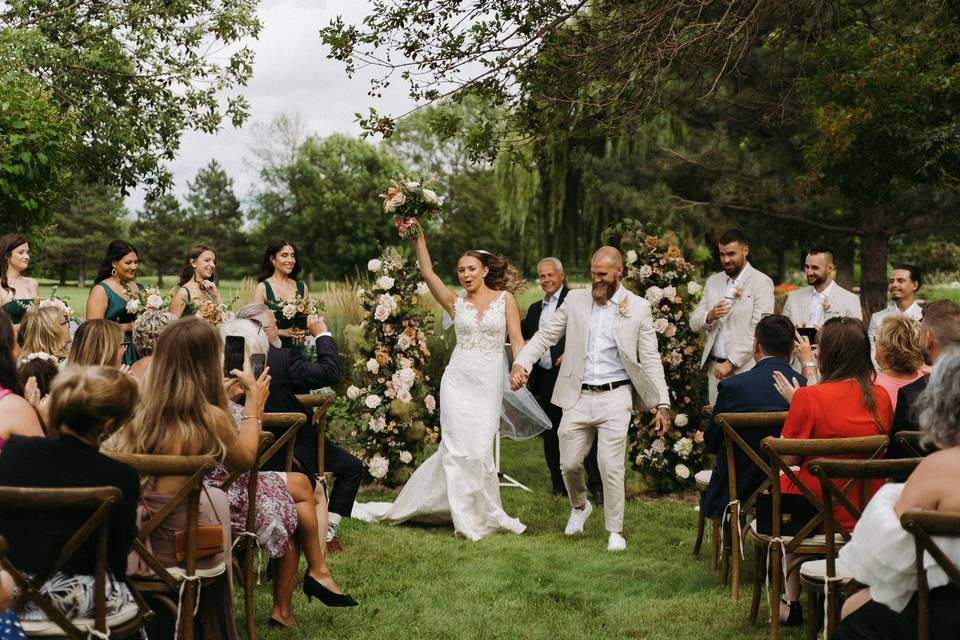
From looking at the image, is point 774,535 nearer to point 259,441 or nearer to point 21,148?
point 259,441

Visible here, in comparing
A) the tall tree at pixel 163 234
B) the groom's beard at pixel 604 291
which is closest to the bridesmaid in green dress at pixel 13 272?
the groom's beard at pixel 604 291

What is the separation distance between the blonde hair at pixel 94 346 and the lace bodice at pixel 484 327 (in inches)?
145

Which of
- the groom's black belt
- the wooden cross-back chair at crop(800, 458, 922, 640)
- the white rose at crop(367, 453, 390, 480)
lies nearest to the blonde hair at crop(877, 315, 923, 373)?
the wooden cross-back chair at crop(800, 458, 922, 640)

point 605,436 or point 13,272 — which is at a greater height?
point 13,272

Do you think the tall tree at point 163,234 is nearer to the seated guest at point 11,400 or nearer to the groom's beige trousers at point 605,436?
the groom's beige trousers at point 605,436

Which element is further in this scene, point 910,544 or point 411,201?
point 411,201

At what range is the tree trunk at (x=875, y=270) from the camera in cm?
1661

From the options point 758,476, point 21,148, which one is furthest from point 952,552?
point 21,148

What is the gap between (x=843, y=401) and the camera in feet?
15.5

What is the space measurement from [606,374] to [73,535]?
4.66m

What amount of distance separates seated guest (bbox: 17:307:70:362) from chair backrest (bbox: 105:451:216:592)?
1.89m

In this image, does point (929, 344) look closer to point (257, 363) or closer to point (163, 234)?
point (257, 363)

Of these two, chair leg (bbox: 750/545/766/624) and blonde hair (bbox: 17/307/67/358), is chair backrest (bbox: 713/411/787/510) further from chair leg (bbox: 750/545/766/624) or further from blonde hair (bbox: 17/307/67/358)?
blonde hair (bbox: 17/307/67/358)

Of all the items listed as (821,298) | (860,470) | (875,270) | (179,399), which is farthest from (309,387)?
(875,270)
